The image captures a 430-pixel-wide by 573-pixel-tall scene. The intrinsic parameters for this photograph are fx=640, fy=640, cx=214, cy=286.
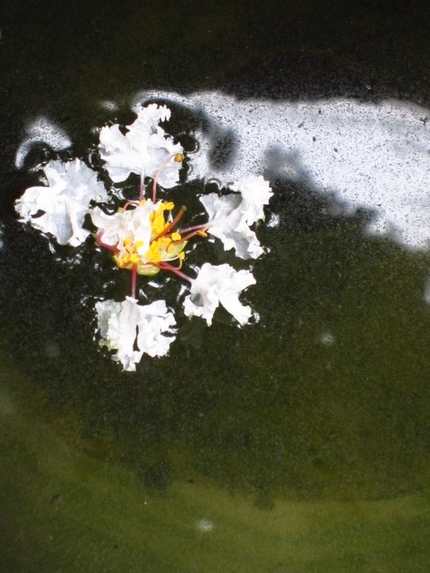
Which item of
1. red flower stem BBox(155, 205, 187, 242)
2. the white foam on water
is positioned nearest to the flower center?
red flower stem BBox(155, 205, 187, 242)

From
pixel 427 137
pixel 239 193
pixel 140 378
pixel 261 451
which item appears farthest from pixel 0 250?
pixel 427 137

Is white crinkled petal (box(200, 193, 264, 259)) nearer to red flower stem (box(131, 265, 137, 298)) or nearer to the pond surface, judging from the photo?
the pond surface

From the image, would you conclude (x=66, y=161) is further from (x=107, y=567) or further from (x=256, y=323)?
(x=107, y=567)

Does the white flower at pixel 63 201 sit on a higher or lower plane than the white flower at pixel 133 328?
higher

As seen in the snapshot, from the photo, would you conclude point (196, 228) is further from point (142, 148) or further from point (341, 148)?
point (341, 148)

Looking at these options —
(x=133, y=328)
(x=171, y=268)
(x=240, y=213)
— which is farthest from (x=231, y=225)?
(x=133, y=328)

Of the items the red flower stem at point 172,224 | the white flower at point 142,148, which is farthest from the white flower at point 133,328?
the white flower at point 142,148

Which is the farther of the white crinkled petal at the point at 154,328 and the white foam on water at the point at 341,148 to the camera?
the white foam on water at the point at 341,148

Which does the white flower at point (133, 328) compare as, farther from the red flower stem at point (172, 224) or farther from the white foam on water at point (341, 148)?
the white foam on water at point (341, 148)
